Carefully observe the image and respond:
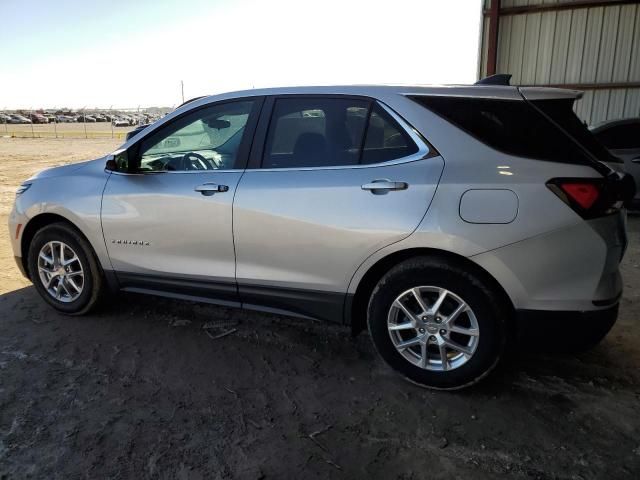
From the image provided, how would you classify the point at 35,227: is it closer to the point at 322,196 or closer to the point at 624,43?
the point at 322,196

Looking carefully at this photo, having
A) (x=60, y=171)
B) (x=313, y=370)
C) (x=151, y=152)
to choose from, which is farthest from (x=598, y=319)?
(x=60, y=171)

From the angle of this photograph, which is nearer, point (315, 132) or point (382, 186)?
point (382, 186)

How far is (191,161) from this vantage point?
3.77 metres

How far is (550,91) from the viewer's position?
110 inches

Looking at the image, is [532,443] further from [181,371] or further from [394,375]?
[181,371]

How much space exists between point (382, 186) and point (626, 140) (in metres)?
6.55

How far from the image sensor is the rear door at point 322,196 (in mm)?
2857

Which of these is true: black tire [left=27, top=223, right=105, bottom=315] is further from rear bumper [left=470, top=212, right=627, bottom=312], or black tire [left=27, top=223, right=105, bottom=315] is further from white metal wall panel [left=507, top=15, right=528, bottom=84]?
white metal wall panel [left=507, top=15, right=528, bottom=84]

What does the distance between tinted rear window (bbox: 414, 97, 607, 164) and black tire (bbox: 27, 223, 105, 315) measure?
2.77m

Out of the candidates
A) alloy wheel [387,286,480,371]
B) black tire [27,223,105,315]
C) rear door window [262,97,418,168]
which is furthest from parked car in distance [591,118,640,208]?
black tire [27,223,105,315]

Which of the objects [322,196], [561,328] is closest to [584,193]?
[561,328]

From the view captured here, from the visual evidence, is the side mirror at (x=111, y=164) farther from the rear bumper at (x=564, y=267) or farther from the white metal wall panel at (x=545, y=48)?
the white metal wall panel at (x=545, y=48)

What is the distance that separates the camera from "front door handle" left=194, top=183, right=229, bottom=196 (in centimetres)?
334

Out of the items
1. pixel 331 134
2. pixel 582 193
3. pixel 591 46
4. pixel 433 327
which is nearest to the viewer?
pixel 582 193
